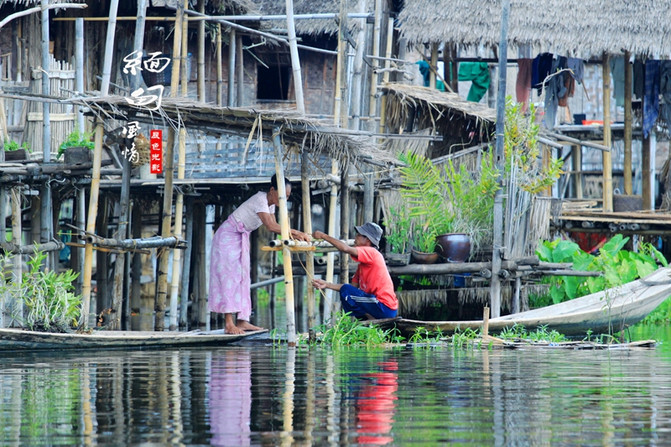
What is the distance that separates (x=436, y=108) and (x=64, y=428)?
447 inches

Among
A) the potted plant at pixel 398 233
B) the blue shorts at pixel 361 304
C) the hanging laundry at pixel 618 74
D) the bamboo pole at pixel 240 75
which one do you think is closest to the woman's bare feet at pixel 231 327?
the blue shorts at pixel 361 304

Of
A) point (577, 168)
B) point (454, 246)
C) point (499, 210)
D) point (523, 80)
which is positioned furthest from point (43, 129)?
point (577, 168)

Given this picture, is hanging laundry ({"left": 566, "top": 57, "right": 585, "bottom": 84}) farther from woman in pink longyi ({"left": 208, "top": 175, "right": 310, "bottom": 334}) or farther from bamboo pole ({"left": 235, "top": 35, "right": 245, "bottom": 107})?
woman in pink longyi ({"left": 208, "top": 175, "right": 310, "bottom": 334})

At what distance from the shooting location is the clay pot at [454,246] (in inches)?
578

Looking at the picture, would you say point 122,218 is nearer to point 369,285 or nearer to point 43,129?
point 43,129

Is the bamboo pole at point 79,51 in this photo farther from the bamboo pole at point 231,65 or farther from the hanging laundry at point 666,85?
the hanging laundry at point 666,85

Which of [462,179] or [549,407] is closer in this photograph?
[549,407]

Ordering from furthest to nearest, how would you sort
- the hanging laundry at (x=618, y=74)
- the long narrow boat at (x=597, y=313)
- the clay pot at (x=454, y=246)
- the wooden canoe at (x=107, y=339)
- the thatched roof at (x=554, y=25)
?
the hanging laundry at (x=618, y=74)
the thatched roof at (x=554, y=25)
the clay pot at (x=454, y=246)
the long narrow boat at (x=597, y=313)
the wooden canoe at (x=107, y=339)

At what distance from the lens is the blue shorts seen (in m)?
12.6

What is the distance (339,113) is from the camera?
Result: 563 inches

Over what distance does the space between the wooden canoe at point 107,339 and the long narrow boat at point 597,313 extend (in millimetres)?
2417

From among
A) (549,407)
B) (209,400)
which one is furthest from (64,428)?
(549,407)

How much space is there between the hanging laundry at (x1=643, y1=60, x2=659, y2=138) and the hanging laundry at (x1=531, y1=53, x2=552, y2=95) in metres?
1.65

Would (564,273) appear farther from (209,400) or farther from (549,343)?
(209,400)
